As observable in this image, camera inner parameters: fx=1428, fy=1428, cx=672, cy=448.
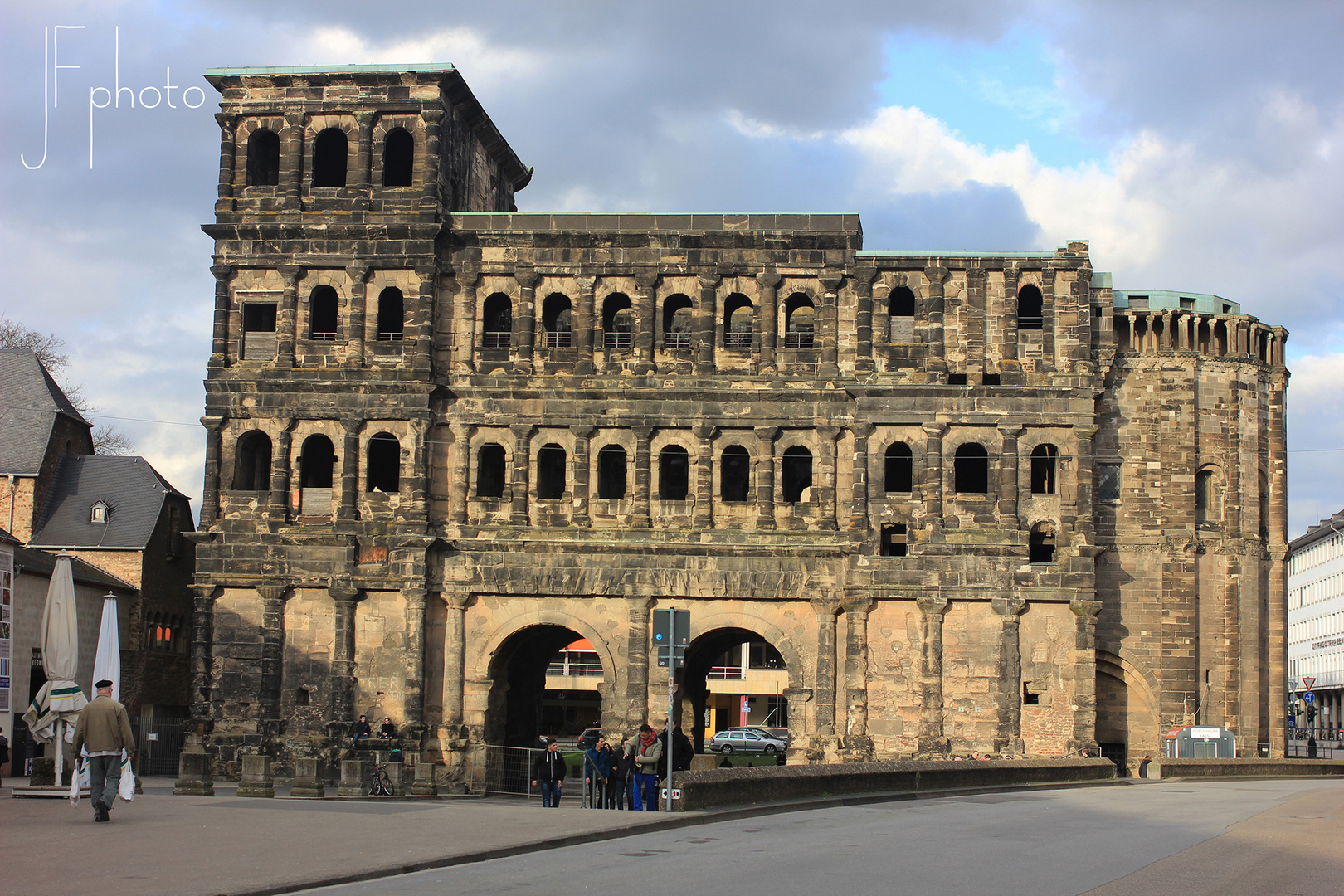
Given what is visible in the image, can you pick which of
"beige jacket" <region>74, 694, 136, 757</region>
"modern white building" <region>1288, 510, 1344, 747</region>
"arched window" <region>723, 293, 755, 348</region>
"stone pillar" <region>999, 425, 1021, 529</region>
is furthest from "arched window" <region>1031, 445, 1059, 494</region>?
"modern white building" <region>1288, 510, 1344, 747</region>

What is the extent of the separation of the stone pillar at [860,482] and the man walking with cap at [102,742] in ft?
81.2

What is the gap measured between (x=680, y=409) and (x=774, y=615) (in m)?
6.60

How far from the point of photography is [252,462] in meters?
43.4

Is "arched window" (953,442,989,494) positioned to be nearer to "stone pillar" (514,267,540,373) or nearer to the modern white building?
"stone pillar" (514,267,540,373)

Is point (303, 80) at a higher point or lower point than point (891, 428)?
higher

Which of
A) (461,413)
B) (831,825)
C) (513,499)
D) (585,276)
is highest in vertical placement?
(585,276)

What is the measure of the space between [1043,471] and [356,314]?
2082 cm

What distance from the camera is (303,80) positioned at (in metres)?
43.2

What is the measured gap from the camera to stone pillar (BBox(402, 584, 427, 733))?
133 ft

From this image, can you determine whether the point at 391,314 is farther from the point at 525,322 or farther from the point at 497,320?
the point at 525,322

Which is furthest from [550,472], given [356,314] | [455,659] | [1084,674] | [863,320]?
[1084,674]

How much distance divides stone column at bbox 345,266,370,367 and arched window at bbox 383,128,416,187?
3.28m

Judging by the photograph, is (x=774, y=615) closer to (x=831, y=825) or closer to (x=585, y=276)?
(x=585, y=276)

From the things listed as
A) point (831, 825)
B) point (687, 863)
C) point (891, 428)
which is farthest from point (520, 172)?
point (687, 863)
